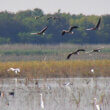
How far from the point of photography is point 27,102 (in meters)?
17.6

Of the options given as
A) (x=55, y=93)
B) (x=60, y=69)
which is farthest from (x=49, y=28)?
(x=55, y=93)

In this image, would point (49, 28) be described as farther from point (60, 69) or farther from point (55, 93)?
point (55, 93)

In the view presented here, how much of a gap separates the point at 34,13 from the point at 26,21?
0.81m

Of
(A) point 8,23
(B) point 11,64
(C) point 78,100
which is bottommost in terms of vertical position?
(A) point 8,23

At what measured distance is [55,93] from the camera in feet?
61.7

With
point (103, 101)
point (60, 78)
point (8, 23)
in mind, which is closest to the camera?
point (103, 101)

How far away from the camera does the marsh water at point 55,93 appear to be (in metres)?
16.9

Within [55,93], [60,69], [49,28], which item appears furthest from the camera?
[49,28]

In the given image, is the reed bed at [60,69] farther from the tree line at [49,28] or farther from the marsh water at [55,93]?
the tree line at [49,28]

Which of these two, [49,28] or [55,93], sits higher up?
[55,93]

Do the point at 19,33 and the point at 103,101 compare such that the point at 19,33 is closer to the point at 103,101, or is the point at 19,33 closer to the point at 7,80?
the point at 7,80

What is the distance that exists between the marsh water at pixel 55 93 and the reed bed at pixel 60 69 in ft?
1.89

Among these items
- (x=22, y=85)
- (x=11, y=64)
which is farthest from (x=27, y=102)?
(x=11, y=64)

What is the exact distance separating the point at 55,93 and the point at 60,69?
4.10 metres
